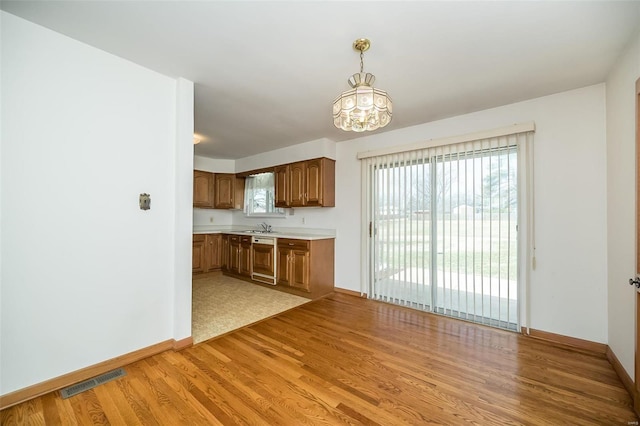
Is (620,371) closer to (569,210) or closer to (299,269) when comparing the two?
(569,210)

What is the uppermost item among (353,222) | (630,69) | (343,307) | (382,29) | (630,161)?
(382,29)

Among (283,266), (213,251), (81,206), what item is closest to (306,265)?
(283,266)

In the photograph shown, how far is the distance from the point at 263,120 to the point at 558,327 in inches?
161

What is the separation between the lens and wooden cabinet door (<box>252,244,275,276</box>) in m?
4.42

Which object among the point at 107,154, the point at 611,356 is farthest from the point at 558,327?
the point at 107,154

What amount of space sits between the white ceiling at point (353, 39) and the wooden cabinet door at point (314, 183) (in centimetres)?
149

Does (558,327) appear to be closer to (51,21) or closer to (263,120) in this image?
(263,120)

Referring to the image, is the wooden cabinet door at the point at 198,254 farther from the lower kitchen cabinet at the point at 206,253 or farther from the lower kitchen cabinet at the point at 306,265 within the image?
the lower kitchen cabinet at the point at 306,265

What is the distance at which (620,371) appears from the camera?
6.46 ft

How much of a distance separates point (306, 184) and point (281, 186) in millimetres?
614

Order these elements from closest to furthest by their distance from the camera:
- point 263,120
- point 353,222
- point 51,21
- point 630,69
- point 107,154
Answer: point 51,21
point 630,69
point 107,154
point 263,120
point 353,222

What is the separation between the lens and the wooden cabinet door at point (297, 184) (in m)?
4.44

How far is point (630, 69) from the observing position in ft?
6.06

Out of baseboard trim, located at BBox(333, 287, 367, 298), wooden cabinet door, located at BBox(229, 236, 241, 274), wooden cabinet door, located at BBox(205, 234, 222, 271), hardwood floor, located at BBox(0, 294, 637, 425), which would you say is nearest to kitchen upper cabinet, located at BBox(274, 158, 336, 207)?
wooden cabinet door, located at BBox(229, 236, 241, 274)
